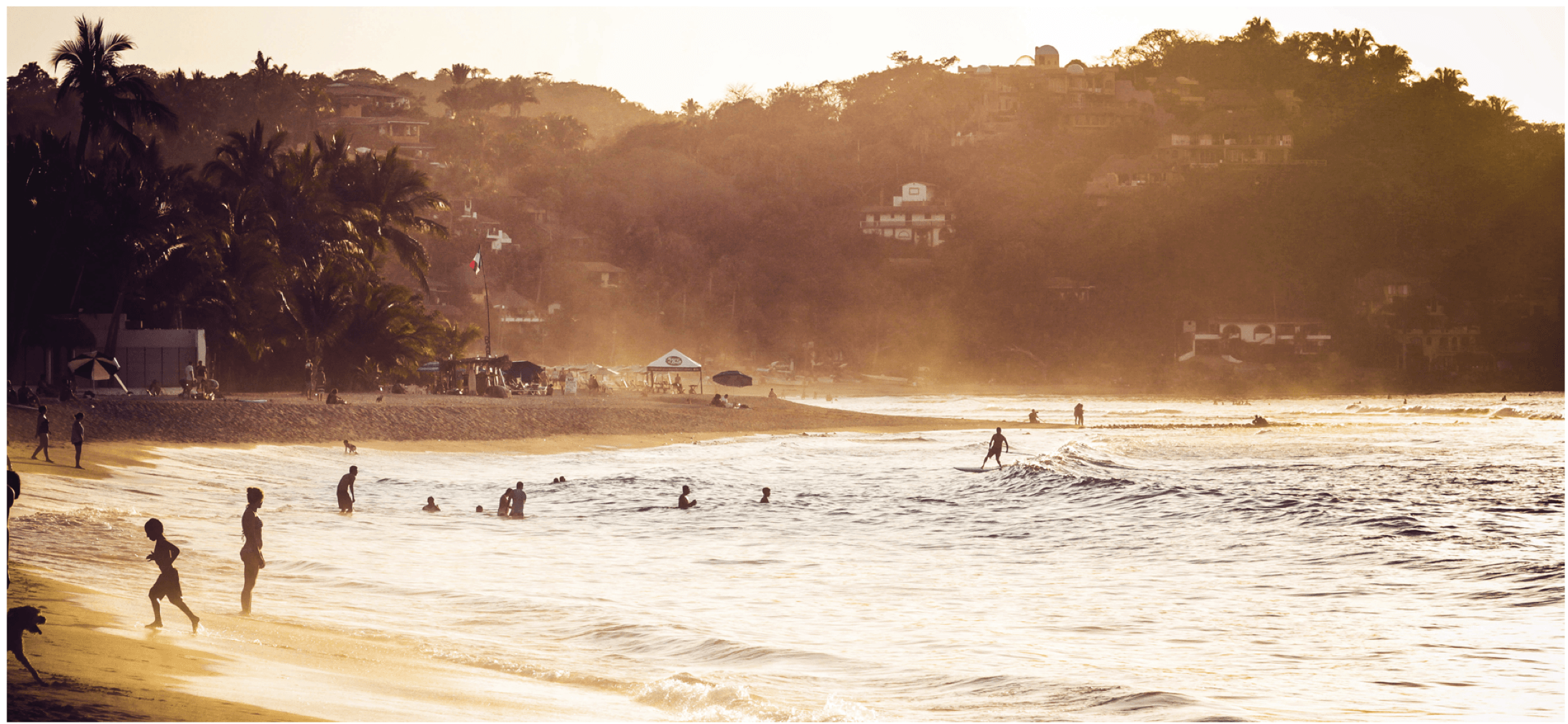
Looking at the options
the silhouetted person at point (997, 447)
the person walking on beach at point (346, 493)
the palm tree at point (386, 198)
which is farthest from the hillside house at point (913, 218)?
the person walking on beach at point (346, 493)

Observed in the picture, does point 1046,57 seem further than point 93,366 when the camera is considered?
Yes

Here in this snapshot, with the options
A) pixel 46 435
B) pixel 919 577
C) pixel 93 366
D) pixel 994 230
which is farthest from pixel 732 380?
pixel 994 230

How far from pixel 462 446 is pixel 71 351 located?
10858 millimetres

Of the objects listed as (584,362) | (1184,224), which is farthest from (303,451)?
(1184,224)

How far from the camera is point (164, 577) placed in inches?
394

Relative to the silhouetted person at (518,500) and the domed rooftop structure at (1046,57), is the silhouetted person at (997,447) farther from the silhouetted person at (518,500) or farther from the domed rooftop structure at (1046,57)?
the domed rooftop structure at (1046,57)

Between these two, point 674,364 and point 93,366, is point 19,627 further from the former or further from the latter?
point 674,364

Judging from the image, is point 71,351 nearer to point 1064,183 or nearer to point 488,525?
point 488,525

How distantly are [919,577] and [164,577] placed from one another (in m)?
9.98

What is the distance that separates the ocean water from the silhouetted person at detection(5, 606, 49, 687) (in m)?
3.61

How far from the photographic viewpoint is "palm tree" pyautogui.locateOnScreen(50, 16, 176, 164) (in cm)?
2756

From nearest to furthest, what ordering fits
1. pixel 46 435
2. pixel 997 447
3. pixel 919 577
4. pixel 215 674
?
pixel 215 674
pixel 919 577
pixel 46 435
pixel 997 447

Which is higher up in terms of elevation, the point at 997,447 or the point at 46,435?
the point at 46,435

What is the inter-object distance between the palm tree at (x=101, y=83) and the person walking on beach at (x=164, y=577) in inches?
841
